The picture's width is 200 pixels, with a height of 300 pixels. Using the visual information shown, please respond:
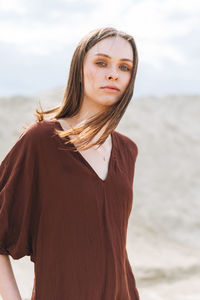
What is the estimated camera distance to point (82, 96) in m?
1.69

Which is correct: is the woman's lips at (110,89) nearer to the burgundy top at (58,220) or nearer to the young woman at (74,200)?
the young woman at (74,200)

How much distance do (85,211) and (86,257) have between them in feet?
0.48

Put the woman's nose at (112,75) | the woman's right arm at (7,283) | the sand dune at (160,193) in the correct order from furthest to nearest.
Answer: the sand dune at (160,193)
the woman's nose at (112,75)
the woman's right arm at (7,283)

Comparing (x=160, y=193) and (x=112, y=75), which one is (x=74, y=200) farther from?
(x=160, y=193)

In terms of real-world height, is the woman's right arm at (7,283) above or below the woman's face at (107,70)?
below

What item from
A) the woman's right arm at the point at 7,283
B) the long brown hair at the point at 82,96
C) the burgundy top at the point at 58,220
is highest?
the long brown hair at the point at 82,96

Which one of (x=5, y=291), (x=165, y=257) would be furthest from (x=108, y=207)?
(x=165, y=257)

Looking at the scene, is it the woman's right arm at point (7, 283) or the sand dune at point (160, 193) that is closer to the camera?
the woman's right arm at point (7, 283)

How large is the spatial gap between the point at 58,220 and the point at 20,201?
0.14m

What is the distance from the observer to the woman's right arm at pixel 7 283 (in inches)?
58.3

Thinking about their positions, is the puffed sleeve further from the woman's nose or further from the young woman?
the woman's nose

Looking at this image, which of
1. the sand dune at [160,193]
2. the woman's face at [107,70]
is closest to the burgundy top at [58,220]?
the woman's face at [107,70]

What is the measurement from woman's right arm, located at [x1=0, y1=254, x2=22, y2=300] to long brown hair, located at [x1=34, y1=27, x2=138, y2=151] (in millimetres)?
442

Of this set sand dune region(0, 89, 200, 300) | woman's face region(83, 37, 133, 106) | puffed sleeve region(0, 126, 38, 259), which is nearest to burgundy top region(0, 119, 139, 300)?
puffed sleeve region(0, 126, 38, 259)
